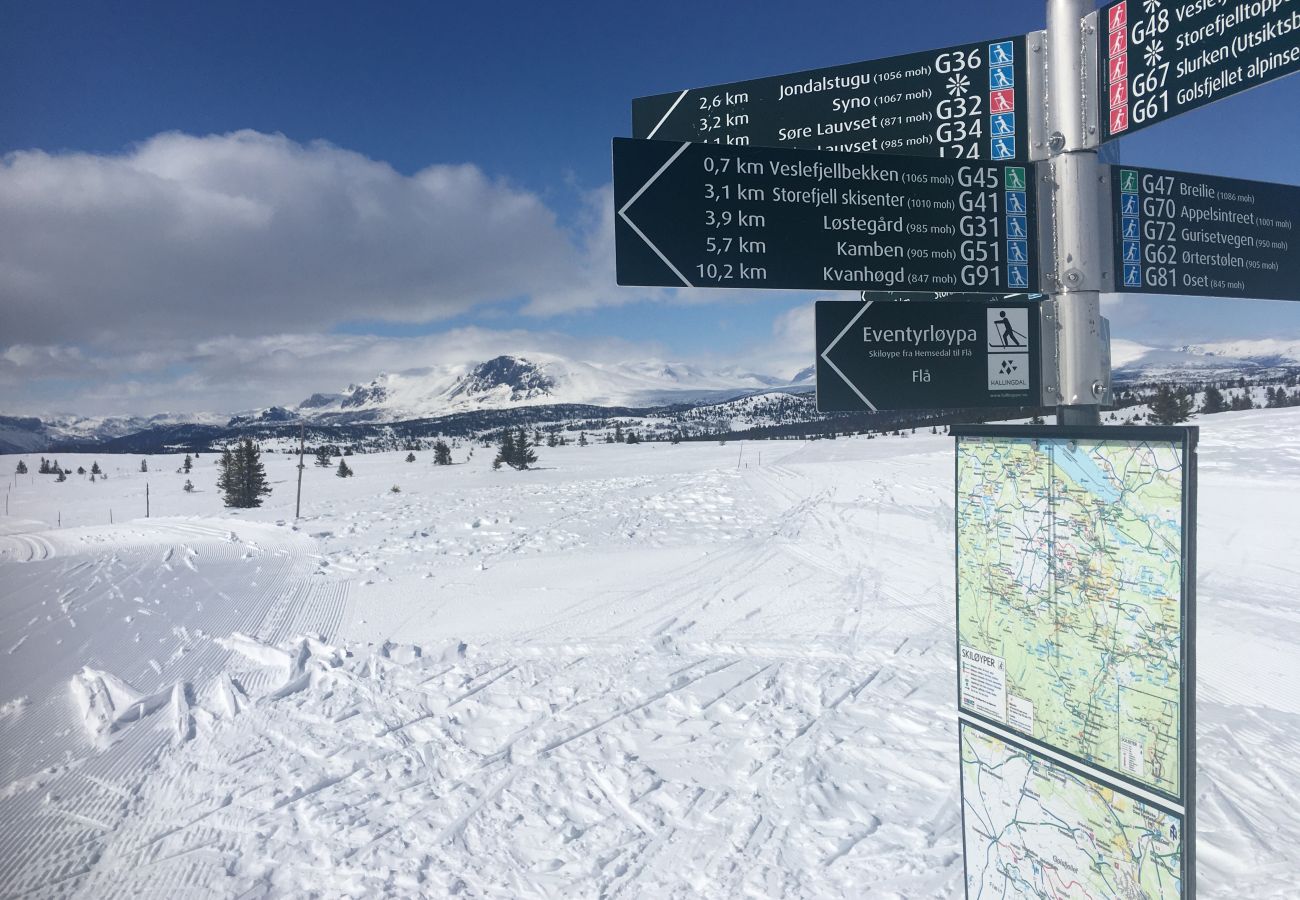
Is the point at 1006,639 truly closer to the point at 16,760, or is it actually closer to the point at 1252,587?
the point at 16,760

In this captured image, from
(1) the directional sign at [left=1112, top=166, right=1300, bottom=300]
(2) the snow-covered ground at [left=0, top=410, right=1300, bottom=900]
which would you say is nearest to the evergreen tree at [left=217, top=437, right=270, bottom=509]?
(2) the snow-covered ground at [left=0, top=410, right=1300, bottom=900]

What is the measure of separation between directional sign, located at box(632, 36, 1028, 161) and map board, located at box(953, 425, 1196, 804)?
110 centimetres

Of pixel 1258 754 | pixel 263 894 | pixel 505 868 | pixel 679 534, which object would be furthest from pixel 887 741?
pixel 679 534

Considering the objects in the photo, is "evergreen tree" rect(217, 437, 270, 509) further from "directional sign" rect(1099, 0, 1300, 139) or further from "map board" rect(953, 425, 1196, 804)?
"directional sign" rect(1099, 0, 1300, 139)

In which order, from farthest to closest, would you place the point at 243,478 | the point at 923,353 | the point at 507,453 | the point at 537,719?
the point at 507,453 < the point at 243,478 < the point at 537,719 < the point at 923,353

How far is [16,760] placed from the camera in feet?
18.2

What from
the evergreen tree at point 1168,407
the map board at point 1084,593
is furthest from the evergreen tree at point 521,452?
the map board at point 1084,593

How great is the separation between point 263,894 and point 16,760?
3479 millimetres

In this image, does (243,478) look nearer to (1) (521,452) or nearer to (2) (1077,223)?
(1) (521,452)

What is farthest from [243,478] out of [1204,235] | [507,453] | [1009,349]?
[1204,235]

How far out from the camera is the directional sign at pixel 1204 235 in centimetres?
221

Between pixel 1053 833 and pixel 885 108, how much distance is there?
8.99 ft

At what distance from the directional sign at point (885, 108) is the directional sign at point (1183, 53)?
0.26m

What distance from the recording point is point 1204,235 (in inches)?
90.7
